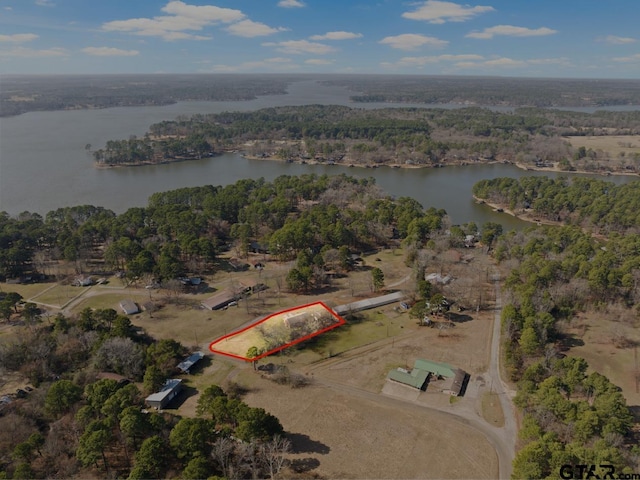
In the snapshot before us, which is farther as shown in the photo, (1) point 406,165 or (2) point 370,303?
(1) point 406,165

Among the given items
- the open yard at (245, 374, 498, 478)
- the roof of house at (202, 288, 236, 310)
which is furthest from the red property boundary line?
the roof of house at (202, 288, 236, 310)

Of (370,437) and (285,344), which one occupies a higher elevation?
(285,344)

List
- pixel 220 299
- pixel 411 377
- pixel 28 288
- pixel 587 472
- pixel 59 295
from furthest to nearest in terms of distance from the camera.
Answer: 1. pixel 28 288
2. pixel 59 295
3. pixel 220 299
4. pixel 411 377
5. pixel 587 472

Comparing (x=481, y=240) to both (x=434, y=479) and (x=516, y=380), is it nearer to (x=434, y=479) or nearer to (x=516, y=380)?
(x=516, y=380)

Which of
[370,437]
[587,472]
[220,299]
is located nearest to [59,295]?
[220,299]

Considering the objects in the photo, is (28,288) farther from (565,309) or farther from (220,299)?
(565,309)

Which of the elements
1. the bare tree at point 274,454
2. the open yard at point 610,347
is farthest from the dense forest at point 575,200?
the bare tree at point 274,454
